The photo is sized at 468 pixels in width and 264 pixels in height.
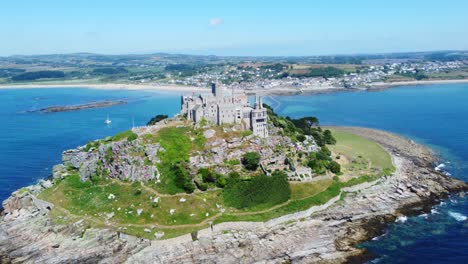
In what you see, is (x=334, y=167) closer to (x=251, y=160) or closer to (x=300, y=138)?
(x=300, y=138)

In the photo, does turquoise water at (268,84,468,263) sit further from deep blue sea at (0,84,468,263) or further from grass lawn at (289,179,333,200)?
grass lawn at (289,179,333,200)

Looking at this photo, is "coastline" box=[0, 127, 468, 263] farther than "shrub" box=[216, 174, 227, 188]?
No

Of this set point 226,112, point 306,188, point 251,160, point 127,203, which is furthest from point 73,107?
point 306,188

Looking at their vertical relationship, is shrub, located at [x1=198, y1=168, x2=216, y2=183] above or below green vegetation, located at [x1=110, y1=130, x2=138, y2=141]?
below

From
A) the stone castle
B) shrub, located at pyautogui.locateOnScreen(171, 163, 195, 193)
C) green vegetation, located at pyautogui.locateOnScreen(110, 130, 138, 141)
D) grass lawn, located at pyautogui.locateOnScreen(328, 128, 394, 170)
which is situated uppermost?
the stone castle

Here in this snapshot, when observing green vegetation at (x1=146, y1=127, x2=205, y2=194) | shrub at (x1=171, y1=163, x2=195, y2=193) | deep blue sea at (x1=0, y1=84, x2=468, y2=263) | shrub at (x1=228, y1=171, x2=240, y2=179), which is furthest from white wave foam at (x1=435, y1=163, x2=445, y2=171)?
shrub at (x1=171, y1=163, x2=195, y2=193)

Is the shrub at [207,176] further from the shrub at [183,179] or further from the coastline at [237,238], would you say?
the coastline at [237,238]

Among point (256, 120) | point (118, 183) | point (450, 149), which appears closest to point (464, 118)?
point (450, 149)

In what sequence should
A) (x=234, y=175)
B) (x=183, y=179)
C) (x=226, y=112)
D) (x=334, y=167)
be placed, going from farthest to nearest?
(x=226, y=112) → (x=334, y=167) → (x=234, y=175) → (x=183, y=179)
